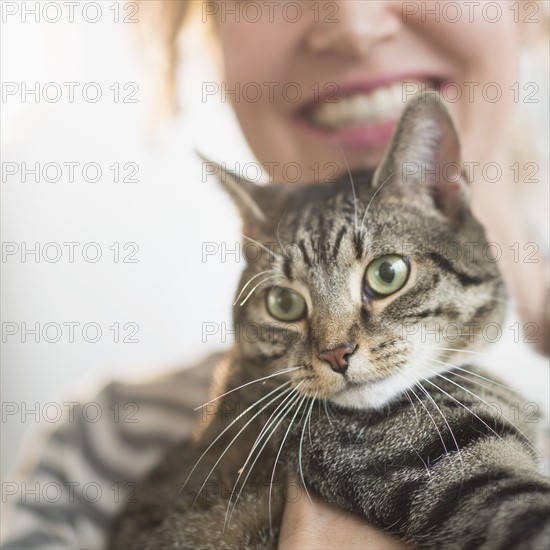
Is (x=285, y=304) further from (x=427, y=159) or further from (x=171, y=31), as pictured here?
(x=171, y=31)

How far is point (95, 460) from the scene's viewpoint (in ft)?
3.47

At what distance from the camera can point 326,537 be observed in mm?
670

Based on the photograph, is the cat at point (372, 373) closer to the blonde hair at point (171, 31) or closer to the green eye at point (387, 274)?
the green eye at point (387, 274)

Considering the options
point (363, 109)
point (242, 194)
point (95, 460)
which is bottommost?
point (95, 460)

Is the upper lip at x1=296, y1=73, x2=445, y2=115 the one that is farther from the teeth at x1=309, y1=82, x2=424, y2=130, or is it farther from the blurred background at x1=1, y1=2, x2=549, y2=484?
the blurred background at x1=1, y1=2, x2=549, y2=484

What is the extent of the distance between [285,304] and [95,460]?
54 cm

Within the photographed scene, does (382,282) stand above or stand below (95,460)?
above

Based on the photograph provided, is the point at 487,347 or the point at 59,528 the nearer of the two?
the point at 487,347

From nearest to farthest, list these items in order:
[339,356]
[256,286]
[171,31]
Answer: [339,356] → [256,286] → [171,31]

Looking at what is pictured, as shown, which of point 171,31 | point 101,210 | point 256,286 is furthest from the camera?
point 101,210

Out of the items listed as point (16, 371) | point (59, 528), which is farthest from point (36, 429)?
point (59, 528)

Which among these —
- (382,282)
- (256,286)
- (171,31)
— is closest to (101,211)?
(171,31)

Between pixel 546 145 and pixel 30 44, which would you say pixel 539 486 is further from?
pixel 30 44

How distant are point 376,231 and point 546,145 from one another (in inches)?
13.5
